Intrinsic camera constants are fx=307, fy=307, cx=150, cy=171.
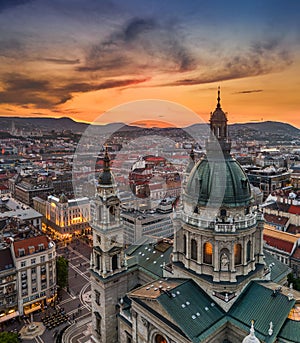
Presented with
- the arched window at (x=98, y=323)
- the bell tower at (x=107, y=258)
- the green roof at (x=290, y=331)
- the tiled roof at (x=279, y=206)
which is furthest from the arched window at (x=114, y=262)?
the tiled roof at (x=279, y=206)

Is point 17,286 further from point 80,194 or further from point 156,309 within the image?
point 80,194

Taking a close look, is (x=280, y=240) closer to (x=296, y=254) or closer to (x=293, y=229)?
(x=296, y=254)

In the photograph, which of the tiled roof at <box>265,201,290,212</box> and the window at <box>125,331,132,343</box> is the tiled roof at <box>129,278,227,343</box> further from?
the tiled roof at <box>265,201,290,212</box>

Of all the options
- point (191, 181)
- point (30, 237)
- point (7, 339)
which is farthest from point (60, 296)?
point (191, 181)

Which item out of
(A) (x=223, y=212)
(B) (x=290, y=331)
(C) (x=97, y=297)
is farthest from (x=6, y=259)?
(B) (x=290, y=331)

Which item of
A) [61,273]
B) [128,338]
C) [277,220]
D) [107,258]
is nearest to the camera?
[128,338]

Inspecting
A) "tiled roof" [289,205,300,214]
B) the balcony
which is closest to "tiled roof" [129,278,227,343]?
the balcony
